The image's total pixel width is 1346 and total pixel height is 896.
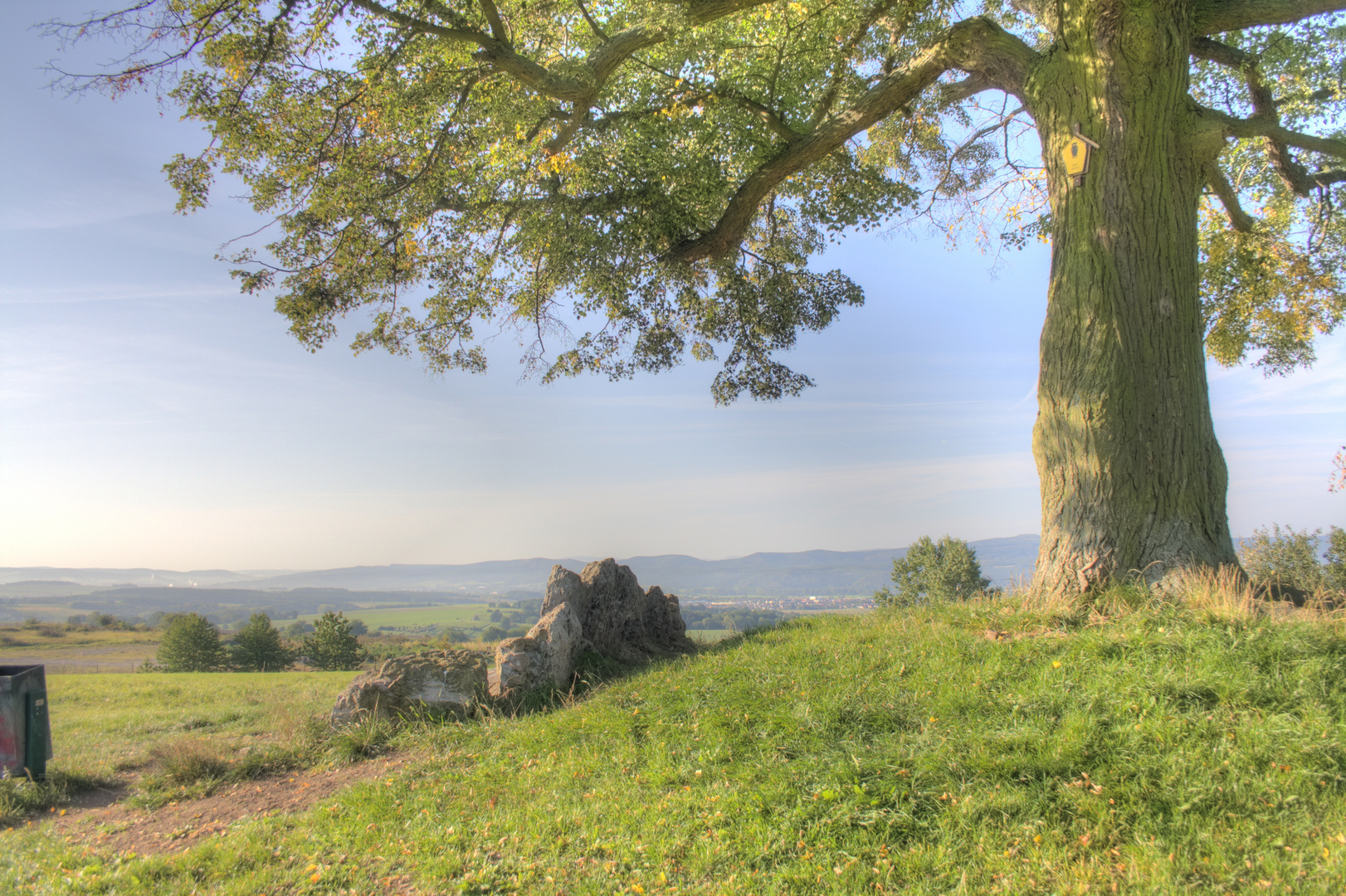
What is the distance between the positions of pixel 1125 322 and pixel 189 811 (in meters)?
10.8

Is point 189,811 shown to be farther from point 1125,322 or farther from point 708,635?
point 1125,322

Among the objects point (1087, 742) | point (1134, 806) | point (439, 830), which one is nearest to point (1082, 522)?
point (1087, 742)

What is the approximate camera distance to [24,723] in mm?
7230

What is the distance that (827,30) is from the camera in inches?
480

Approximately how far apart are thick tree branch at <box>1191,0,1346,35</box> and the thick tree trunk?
834mm

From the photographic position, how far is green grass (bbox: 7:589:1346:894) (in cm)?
384

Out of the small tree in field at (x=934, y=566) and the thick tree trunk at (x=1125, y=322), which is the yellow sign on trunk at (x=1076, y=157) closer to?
the thick tree trunk at (x=1125, y=322)

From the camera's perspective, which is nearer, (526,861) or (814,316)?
(526,861)

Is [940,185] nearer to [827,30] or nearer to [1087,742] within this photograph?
[827,30]

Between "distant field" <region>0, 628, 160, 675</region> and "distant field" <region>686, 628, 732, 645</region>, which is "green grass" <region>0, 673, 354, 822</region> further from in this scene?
"distant field" <region>0, 628, 160, 675</region>

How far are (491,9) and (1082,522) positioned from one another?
994cm

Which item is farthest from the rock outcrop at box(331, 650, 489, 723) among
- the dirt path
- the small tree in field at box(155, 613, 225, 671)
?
the small tree in field at box(155, 613, 225, 671)

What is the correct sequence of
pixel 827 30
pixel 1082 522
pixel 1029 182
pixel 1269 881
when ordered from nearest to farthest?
pixel 1269 881, pixel 1082 522, pixel 827 30, pixel 1029 182

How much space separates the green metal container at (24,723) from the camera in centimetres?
711
